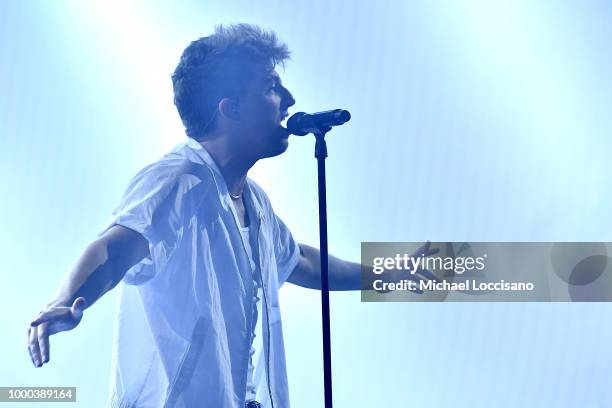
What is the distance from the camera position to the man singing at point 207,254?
1.65 metres

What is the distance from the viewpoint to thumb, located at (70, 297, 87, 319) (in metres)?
1.31

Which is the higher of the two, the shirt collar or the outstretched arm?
the shirt collar

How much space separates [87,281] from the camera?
4.71 ft

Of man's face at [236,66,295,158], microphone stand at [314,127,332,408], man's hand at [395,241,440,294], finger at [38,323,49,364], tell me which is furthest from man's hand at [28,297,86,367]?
man's hand at [395,241,440,294]

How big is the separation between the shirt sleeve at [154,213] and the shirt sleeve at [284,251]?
0.36 metres

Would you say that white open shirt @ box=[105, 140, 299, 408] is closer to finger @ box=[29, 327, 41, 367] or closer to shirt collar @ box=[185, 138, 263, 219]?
shirt collar @ box=[185, 138, 263, 219]

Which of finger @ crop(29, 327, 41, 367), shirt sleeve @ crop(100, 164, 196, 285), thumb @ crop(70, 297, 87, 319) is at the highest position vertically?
shirt sleeve @ crop(100, 164, 196, 285)

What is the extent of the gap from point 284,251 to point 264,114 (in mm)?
371

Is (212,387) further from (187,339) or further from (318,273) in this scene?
(318,273)

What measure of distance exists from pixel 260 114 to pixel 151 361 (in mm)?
673

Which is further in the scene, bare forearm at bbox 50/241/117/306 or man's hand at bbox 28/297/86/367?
bare forearm at bbox 50/241/117/306

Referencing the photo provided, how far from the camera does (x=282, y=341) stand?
1.90 meters

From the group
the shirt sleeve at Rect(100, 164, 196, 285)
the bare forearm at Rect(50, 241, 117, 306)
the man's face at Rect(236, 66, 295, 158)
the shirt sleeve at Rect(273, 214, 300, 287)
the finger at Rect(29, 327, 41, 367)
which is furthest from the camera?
the shirt sleeve at Rect(273, 214, 300, 287)

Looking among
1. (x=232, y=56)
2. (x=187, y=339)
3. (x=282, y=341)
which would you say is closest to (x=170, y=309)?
(x=187, y=339)
